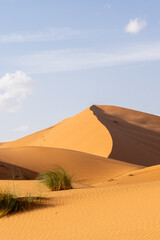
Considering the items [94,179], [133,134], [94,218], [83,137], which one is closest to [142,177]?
[94,179]

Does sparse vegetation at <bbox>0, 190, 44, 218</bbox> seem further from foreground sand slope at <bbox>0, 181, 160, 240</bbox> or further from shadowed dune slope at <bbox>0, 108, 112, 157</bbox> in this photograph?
shadowed dune slope at <bbox>0, 108, 112, 157</bbox>

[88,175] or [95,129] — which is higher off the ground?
[95,129]

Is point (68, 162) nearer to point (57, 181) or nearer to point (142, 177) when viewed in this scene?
point (142, 177)

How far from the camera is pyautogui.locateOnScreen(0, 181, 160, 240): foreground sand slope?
7441mm

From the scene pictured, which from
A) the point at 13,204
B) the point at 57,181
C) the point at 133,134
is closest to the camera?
the point at 13,204

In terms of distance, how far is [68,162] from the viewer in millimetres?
27234

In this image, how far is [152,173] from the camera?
2262 cm

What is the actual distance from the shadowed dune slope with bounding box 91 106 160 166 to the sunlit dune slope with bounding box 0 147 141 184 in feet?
29.3

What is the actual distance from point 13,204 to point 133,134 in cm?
3586

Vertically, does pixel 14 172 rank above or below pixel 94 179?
above

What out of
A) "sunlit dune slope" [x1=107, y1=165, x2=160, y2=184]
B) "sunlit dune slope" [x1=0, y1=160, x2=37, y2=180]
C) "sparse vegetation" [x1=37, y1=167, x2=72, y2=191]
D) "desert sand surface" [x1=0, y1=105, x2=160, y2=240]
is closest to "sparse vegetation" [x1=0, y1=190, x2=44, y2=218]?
"desert sand surface" [x1=0, y1=105, x2=160, y2=240]

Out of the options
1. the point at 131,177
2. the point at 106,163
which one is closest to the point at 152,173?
the point at 131,177

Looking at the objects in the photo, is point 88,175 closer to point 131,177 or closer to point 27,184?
point 131,177

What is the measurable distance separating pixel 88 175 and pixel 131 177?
389cm
